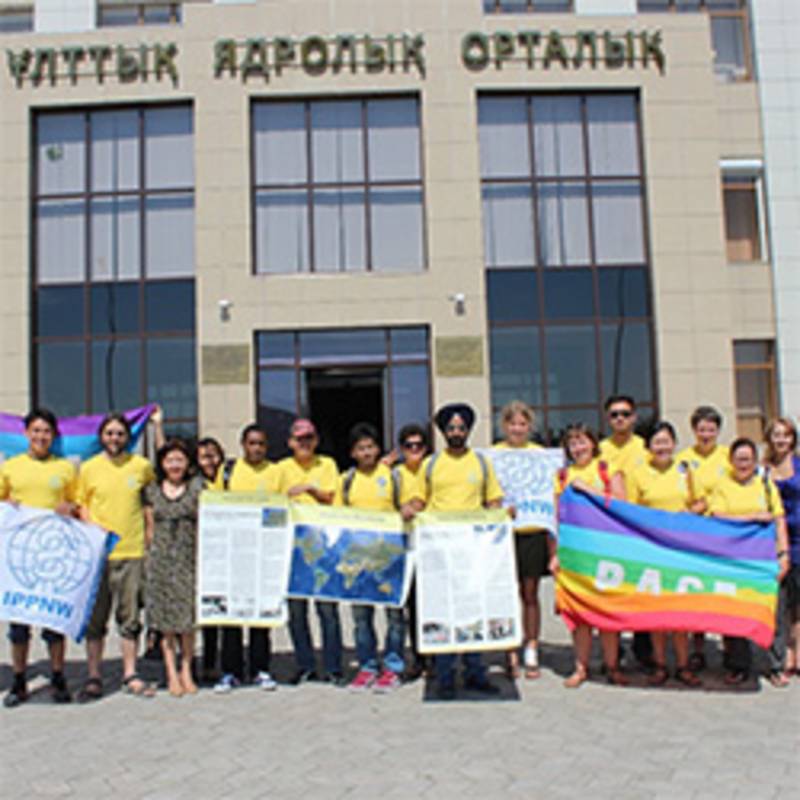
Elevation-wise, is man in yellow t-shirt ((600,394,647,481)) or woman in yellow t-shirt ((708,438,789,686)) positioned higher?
man in yellow t-shirt ((600,394,647,481))

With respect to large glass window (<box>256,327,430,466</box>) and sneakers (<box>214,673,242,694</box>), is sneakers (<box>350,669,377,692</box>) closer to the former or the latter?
sneakers (<box>214,673,242,694</box>)

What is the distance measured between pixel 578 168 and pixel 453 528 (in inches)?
506

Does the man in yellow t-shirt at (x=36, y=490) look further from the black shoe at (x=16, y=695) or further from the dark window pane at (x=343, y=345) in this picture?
the dark window pane at (x=343, y=345)

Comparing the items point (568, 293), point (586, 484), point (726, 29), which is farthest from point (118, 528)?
point (726, 29)

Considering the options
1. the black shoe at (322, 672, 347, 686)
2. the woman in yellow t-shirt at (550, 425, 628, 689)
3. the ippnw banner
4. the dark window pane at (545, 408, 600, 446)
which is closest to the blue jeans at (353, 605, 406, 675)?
the black shoe at (322, 672, 347, 686)

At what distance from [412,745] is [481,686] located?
1.32 metres

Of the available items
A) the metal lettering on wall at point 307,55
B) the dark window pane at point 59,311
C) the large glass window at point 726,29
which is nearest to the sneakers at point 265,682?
the dark window pane at point 59,311

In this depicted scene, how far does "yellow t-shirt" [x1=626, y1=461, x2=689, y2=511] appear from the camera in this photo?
6613mm

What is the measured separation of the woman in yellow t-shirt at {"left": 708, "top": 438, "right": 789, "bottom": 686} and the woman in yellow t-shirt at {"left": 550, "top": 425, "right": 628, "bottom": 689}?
0.77 m

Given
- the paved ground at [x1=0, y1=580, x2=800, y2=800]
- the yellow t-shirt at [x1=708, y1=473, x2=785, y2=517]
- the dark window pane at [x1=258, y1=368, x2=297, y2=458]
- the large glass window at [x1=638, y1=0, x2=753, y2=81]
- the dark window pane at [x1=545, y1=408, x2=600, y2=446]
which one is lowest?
the paved ground at [x1=0, y1=580, x2=800, y2=800]

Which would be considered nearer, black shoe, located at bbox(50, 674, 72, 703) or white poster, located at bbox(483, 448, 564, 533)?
black shoe, located at bbox(50, 674, 72, 703)

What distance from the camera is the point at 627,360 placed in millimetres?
16891

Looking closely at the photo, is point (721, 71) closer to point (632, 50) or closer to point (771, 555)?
point (632, 50)

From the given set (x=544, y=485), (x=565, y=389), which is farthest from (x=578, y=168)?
(x=544, y=485)
